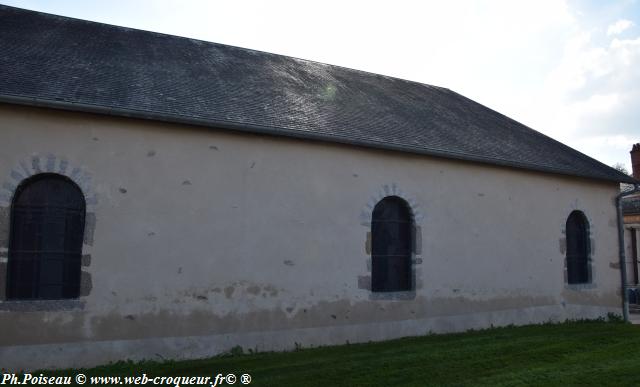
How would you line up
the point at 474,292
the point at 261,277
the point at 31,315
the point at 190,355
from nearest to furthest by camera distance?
the point at 31,315 < the point at 190,355 < the point at 261,277 < the point at 474,292

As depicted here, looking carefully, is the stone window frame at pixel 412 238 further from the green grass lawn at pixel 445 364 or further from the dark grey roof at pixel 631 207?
the dark grey roof at pixel 631 207

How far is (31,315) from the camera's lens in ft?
20.9

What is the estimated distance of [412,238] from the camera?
29.3ft

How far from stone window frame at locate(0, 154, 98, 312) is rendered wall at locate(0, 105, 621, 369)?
2cm

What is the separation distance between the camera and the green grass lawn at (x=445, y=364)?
5719mm

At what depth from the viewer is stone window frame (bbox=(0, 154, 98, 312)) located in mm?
6332

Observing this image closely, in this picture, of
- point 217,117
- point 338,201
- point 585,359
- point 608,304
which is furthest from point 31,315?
point 608,304

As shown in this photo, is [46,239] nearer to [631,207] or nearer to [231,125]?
[231,125]

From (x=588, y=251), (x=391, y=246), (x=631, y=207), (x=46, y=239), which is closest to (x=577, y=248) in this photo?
(x=588, y=251)

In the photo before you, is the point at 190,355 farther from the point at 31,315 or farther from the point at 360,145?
the point at 360,145

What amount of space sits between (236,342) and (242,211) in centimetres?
181

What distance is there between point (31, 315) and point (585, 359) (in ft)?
21.8

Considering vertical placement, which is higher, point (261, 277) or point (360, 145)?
point (360, 145)

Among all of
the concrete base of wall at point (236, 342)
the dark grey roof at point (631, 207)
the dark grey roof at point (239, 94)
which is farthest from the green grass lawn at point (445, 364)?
the dark grey roof at point (631, 207)
